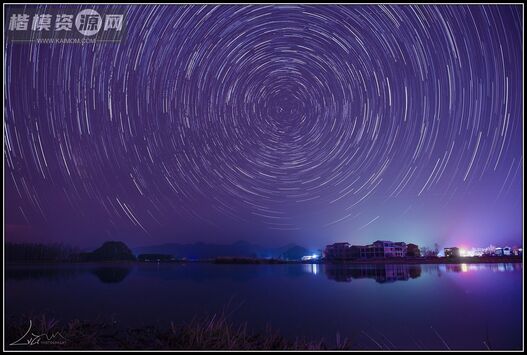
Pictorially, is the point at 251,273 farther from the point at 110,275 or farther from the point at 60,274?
the point at 60,274

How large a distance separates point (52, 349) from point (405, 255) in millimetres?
82085

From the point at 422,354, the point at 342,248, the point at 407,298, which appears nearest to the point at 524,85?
the point at 422,354

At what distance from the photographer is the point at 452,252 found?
78.8m

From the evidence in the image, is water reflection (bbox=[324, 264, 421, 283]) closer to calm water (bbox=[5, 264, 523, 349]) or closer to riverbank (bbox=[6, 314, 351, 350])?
calm water (bbox=[5, 264, 523, 349])

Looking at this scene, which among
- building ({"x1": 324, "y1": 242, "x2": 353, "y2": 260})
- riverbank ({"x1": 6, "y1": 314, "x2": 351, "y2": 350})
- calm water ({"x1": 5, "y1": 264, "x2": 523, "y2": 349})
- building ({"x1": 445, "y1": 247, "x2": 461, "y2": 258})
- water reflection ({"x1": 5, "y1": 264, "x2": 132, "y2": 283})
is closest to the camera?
riverbank ({"x1": 6, "y1": 314, "x2": 351, "y2": 350})

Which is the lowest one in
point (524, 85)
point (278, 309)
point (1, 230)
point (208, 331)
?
point (278, 309)

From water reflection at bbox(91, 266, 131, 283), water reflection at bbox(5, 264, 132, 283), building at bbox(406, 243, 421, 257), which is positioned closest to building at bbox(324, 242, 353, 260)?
building at bbox(406, 243, 421, 257)

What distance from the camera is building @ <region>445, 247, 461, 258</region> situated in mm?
76750

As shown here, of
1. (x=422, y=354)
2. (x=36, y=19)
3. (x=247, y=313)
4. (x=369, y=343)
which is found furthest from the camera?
(x=247, y=313)

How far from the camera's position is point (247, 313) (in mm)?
15078

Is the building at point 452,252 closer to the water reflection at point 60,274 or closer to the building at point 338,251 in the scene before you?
the building at point 338,251

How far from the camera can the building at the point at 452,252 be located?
7675cm

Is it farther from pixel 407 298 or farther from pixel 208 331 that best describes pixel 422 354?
pixel 407 298

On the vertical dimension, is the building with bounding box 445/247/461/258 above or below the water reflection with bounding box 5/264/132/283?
above
